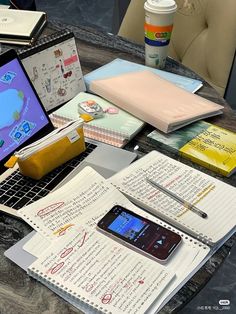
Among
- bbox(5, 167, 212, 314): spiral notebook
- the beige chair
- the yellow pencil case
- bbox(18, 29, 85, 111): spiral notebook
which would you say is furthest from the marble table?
the beige chair

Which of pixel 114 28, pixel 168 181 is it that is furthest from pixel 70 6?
pixel 168 181

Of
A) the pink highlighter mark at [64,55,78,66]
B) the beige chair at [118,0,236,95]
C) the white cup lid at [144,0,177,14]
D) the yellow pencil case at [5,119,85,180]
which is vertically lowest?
the beige chair at [118,0,236,95]

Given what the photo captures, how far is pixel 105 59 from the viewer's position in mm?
1445

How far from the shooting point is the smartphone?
2.65 feet

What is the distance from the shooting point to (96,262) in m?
0.78

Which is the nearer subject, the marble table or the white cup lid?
the marble table

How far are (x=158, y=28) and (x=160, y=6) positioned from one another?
0.06 metres

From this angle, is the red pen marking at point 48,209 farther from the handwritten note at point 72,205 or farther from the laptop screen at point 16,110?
the laptop screen at point 16,110

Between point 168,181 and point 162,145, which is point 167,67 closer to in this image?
point 162,145

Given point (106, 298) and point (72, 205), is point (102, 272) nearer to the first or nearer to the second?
point (106, 298)

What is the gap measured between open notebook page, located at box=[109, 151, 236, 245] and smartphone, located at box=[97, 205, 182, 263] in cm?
4

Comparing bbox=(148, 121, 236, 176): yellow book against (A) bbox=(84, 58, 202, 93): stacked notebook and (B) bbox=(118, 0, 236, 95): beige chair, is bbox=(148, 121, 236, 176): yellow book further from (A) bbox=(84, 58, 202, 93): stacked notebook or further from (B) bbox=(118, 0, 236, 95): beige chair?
(B) bbox=(118, 0, 236, 95): beige chair

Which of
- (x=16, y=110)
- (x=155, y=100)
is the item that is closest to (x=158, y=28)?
(x=155, y=100)

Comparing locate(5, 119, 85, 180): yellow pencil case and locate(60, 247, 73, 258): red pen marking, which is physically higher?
locate(5, 119, 85, 180): yellow pencil case
